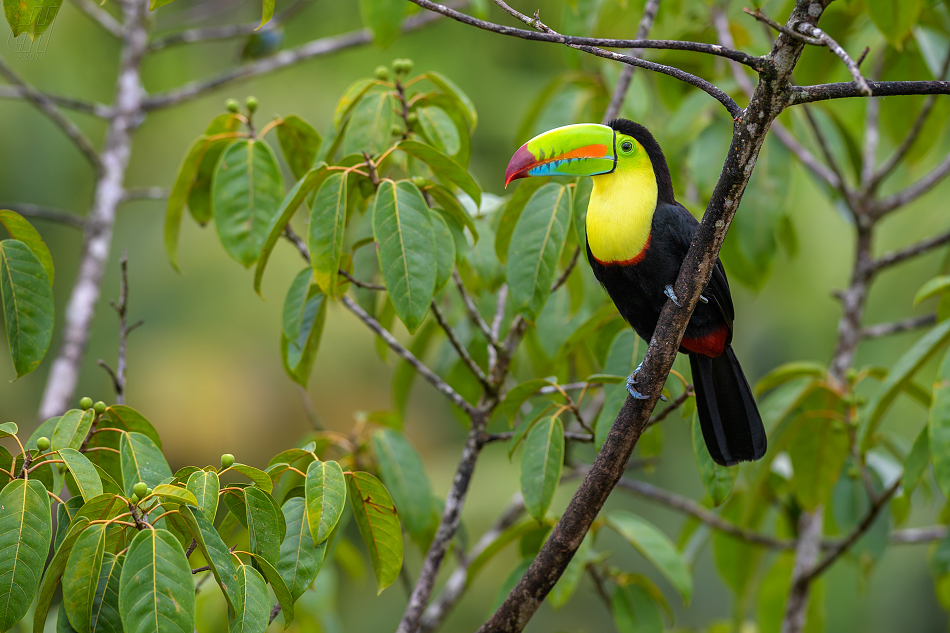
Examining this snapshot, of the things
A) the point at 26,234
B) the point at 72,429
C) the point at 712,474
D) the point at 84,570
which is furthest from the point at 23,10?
the point at 712,474

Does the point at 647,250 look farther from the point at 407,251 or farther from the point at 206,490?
the point at 206,490

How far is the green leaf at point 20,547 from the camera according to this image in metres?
1.20

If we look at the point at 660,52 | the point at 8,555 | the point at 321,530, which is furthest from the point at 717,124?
the point at 8,555

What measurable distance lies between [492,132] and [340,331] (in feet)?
9.48

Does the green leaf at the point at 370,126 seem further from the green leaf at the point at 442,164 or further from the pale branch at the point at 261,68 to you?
the pale branch at the point at 261,68

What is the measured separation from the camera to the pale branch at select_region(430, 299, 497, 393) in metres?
2.00

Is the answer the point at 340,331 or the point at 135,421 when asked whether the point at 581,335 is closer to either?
the point at 135,421

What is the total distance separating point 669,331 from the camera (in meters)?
1.55

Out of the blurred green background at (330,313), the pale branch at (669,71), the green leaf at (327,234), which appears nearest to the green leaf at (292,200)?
the green leaf at (327,234)

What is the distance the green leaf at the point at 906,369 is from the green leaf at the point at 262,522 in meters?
1.65

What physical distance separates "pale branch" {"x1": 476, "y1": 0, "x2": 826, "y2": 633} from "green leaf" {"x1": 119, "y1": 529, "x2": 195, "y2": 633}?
2.61ft

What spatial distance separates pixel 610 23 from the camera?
376cm

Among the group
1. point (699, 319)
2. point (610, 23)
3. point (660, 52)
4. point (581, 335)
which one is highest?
point (610, 23)

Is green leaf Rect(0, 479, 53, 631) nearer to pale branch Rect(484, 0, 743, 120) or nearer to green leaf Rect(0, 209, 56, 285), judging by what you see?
green leaf Rect(0, 209, 56, 285)
